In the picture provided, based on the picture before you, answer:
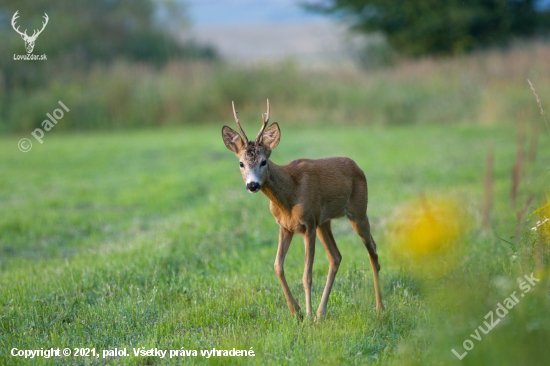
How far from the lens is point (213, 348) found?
13.8 ft

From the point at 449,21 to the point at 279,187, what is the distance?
83.4 feet

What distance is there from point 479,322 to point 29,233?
24.0ft

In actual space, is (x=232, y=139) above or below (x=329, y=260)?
above

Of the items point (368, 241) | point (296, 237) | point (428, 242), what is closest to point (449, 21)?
point (296, 237)

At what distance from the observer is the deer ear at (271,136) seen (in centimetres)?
472

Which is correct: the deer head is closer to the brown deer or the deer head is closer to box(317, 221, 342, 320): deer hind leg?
the brown deer

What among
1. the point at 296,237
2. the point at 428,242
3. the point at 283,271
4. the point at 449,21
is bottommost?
the point at 283,271

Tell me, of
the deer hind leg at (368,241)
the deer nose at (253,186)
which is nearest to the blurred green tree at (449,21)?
the deer hind leg at (368,241)

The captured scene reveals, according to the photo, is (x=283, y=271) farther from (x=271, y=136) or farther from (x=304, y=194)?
(x=271, y=136)

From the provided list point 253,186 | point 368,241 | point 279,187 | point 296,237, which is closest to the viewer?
point 253,186

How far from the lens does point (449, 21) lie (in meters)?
27.5

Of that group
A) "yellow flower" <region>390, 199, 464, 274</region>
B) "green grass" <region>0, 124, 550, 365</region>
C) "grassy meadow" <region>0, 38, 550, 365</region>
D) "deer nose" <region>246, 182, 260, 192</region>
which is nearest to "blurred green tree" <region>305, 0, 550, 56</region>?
"grassy meadow" <region>0, 38, 550, 365</region>

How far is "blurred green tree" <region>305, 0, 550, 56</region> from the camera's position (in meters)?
27.3

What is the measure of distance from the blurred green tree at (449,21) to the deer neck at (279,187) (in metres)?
24.6
